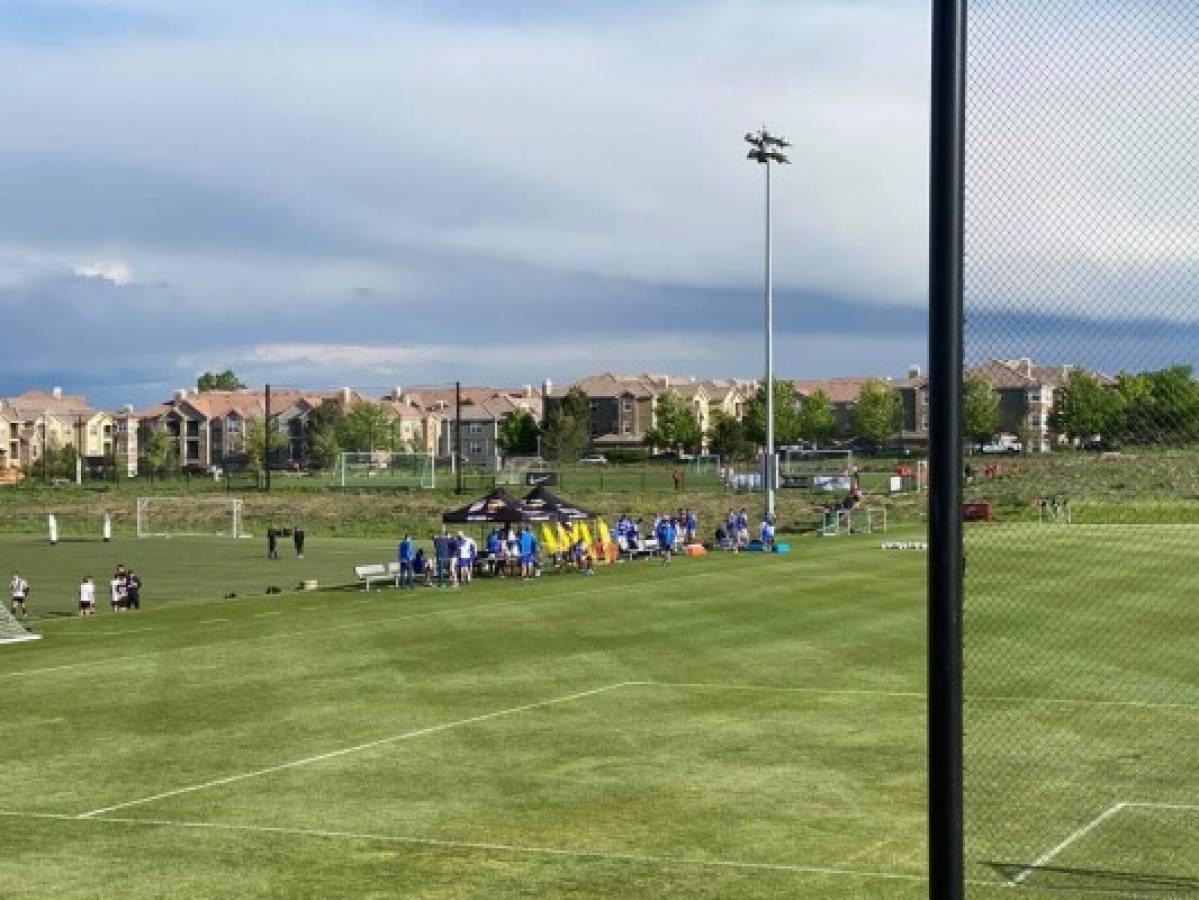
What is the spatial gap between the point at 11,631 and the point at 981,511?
30.7m

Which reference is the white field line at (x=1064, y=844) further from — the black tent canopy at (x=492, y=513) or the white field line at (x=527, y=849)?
the black tent canopy at (x=492, y=513)

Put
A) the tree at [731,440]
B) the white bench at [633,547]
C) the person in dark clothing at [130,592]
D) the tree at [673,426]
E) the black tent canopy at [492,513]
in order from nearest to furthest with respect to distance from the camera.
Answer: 1. the person in dark clothing at [130,592]
2. the black tent canopy at [492,513]
3. the white bench at [633,547]
4. the tree at [731,440]
5. the tree at [673,426]

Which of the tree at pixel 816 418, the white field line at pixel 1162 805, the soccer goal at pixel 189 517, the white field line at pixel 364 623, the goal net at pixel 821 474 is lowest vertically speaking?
the soccer goal at pixel 189 517

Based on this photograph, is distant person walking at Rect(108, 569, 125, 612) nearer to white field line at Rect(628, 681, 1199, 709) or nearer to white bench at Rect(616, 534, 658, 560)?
white bench at Rect(616, 534, 658, 560)

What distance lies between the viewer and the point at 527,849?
1577 cm

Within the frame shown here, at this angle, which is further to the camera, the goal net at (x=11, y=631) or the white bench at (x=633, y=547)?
the white bench at (x=633, y=547)

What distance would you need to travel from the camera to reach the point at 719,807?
17469 millimetres

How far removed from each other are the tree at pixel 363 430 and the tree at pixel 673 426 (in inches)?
1233

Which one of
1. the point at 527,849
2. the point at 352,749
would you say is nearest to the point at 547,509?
the point at 352,749

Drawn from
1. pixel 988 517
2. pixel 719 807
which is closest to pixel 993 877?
pixel 719 807

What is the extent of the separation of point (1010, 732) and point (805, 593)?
21.5 metres

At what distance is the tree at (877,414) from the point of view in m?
139

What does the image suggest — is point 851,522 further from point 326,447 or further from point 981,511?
point 326,447

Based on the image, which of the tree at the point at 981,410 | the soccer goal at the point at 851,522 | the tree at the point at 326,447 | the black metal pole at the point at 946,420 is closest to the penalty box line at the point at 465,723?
the tree at the point at 981,410
